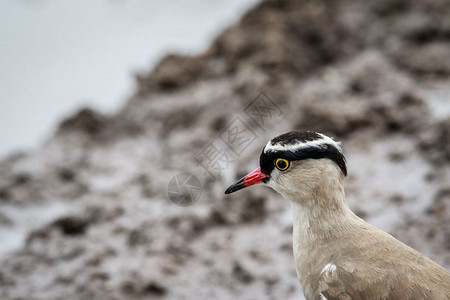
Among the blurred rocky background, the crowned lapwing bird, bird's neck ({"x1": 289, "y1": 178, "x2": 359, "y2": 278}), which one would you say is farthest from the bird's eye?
the blurred rocky background

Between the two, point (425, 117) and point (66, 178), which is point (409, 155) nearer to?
point (425, 117)

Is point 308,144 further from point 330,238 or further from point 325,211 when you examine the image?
point 330,238

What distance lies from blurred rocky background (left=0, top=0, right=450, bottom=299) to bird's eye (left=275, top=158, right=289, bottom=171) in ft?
4.41

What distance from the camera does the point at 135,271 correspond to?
4664 mm

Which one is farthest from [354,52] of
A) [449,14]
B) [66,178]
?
[66,178]

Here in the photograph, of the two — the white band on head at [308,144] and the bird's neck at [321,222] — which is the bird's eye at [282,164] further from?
the bird's neck at [321,222]

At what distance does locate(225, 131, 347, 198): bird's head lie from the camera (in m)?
3.47

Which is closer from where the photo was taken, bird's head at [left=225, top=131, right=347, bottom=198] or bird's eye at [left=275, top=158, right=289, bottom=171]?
bird's head at [left=225, top=131, right=347, bottom=198]

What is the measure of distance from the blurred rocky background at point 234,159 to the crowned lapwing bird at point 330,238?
1122 millimetres

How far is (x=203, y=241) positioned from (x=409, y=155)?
2.26 metres

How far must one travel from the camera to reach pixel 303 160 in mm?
3523

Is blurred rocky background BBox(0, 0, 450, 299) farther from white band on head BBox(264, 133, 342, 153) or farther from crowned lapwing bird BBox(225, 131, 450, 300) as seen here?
white band on head BBox(264, 133, 342, 153)

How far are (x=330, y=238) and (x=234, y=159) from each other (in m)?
2.41

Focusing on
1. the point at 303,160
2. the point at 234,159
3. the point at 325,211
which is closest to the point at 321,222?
the point at 325,211
